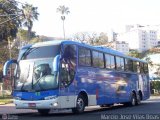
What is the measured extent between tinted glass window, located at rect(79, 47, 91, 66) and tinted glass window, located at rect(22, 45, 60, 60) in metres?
1.61

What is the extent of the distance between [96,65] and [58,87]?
3.88 m

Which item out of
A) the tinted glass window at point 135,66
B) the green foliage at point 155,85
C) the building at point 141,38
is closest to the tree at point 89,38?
the green foliage at point 155,85

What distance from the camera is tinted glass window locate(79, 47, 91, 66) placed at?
18.6 m

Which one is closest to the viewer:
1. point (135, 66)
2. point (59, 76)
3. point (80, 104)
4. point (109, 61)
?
point (59, 76)

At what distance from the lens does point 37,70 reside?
1705 cm

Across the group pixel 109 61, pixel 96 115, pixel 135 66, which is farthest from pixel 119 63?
pixel 96 115

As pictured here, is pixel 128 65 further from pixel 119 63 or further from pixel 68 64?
pixel 68 64

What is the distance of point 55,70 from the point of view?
53.8 feet

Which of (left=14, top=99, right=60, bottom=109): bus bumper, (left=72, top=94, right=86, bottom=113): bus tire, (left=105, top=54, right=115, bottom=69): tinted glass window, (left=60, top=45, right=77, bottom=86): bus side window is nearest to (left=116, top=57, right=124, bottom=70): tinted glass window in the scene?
(left=105, top=54, right=115, bottom=69): tinted glass window

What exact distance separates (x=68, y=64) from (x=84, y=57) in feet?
5.33

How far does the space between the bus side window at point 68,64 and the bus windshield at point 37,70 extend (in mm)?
442

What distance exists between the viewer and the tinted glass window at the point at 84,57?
18578 millimetres

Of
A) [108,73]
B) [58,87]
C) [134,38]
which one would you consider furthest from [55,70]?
[134,38]

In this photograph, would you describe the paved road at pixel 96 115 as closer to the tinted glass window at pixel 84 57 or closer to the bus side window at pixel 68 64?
the bus side window at pixel 68 64
